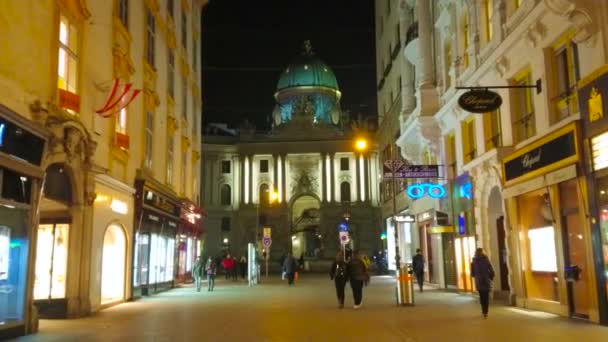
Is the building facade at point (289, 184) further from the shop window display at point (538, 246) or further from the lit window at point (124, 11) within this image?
the shop window display at point (538, 246)

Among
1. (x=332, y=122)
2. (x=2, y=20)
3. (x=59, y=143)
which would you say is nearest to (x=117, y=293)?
(x=59, y=143)

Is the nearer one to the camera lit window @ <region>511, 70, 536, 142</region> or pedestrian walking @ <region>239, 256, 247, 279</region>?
lit window @ <region>511, 70, 536, 142</region>

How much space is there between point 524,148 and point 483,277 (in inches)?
157

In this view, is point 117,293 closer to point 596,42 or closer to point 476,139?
point 476,139

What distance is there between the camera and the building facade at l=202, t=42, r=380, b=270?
243 feet

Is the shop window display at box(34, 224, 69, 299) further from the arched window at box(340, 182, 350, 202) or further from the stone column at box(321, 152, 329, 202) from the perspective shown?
the arched window at box(340, 182, 350, 202)

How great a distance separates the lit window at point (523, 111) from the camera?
728 inches

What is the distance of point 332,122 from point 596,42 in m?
66.9

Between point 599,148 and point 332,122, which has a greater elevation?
point 332,122

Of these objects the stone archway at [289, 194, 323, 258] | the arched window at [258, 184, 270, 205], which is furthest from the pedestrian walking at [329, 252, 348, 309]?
the stone archway at [289, 194, 323, 258]

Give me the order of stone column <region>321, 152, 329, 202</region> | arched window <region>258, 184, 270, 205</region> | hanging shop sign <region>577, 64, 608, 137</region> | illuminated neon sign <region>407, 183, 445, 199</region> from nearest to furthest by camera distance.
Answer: hanging shop sign <region>577, 64, 608, 137</region> < illuminated neon sign <region>407, 183, 445, 199</region> < stone column <region>321, 152, 329, 202</region> < arched window <region>258, 184, 270, 205</region>

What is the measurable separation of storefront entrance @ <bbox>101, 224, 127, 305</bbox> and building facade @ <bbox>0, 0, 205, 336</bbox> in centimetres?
4

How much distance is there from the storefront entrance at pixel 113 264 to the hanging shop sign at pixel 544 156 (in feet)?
43.3

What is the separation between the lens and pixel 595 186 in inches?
543
